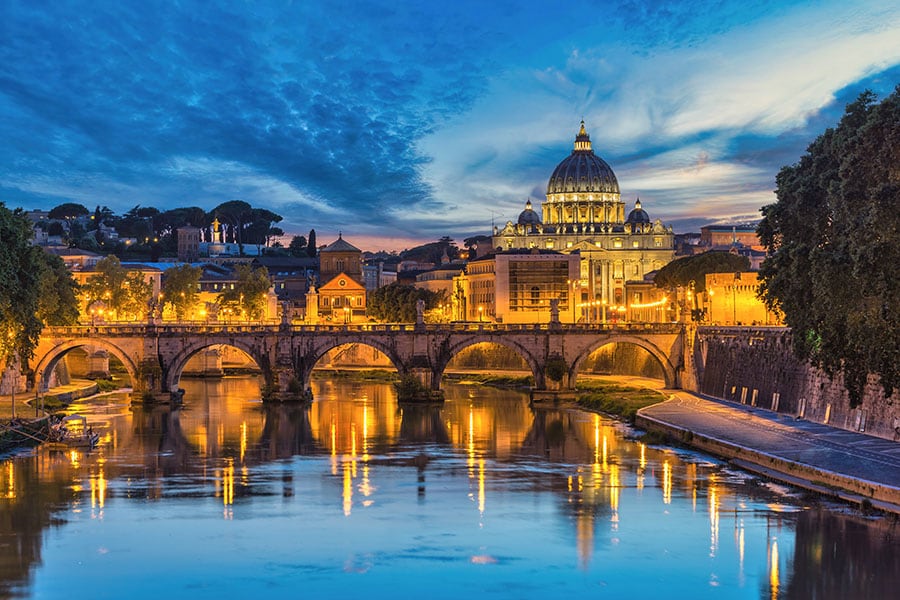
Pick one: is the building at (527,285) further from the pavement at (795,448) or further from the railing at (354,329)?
the pavement at (795,448)

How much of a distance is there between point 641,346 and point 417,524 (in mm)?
45116

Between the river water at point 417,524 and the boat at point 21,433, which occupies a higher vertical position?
the boat at point 21,433

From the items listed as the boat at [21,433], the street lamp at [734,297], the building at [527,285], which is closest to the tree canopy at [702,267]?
the street lamp at [734,297]

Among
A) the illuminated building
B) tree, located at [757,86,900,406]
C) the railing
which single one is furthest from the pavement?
the illuminated building

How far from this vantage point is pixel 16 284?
205ft

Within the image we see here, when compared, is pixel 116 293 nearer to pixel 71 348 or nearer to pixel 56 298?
pixel 56 298

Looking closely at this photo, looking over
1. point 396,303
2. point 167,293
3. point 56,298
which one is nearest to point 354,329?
point 56,298

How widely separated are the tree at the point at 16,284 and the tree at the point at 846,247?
3431cm

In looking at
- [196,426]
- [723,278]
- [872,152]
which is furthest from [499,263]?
[872,152]

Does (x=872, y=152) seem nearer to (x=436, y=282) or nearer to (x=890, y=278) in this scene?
(x=890, y=278)

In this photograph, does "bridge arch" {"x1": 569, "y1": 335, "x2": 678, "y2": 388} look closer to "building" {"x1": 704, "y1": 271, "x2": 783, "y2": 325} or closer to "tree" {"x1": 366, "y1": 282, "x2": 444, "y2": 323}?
"building" {"x1": 704, "y1": 271, "x2": 783, "y2": 325}

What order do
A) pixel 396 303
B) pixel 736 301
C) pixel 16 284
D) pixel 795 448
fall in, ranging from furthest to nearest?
pixel 396 303, pixel 736 301, pixel 16 284, pixel 795 448

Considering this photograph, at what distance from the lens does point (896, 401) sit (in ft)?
158

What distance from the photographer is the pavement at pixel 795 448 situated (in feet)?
133
